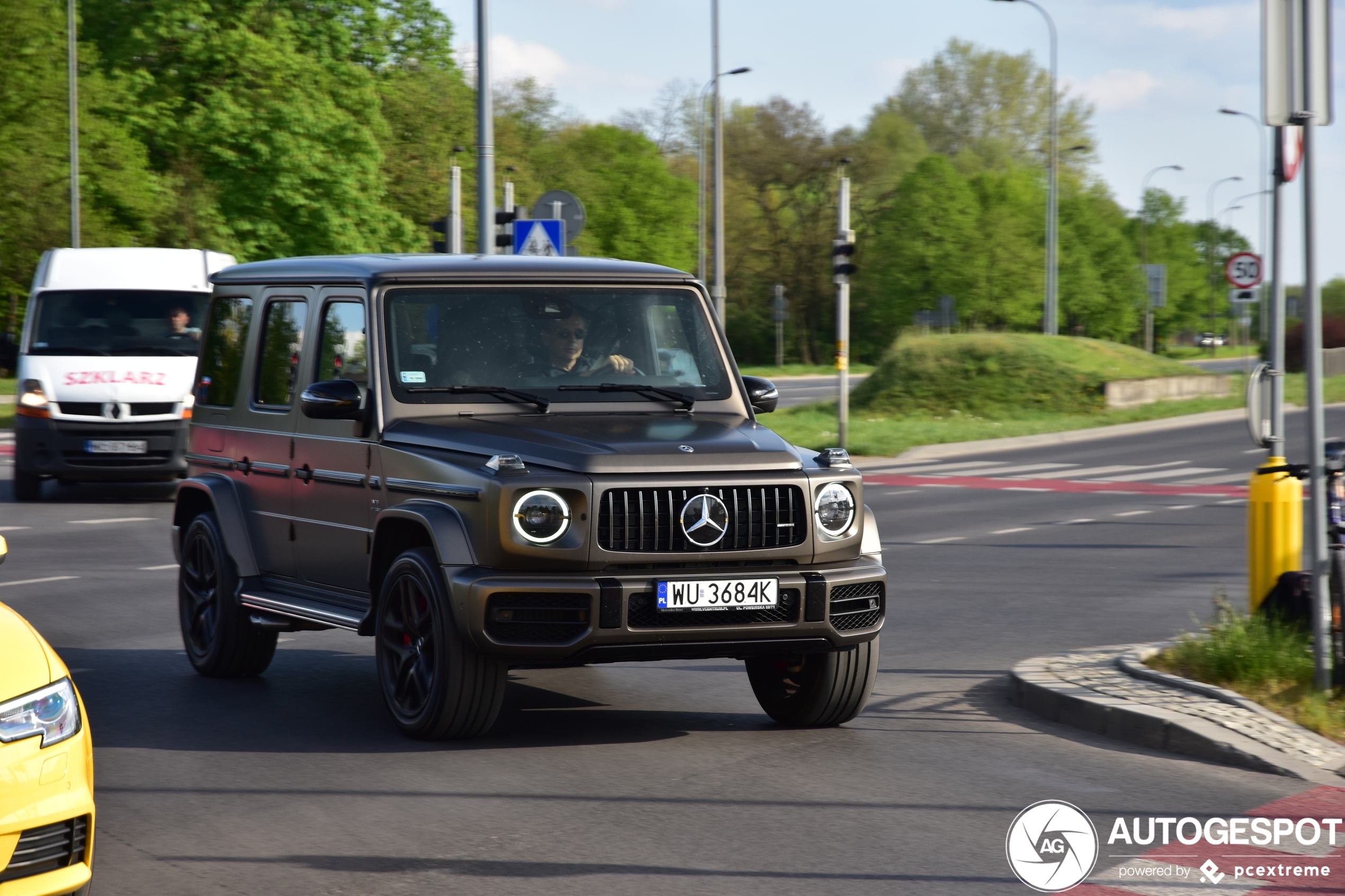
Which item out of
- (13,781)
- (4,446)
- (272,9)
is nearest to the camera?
(13,781)

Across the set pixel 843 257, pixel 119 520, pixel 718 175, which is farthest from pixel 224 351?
pixel 718 175

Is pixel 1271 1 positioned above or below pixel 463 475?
above

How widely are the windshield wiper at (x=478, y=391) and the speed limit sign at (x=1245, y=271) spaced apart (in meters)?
32.2

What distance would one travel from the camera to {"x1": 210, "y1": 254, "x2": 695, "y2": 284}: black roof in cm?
748

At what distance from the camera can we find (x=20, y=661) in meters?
4.44

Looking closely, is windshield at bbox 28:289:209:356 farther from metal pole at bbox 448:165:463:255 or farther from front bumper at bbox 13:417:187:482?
metal pole at bbox 448:165:463:255

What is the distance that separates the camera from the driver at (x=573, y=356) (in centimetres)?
743

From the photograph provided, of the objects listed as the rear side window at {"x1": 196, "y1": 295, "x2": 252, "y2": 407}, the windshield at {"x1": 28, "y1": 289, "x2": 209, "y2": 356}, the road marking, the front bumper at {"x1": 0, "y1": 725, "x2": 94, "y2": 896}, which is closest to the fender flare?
the rear side window at {"x1": 196, "y1": 295, "x2": 252, "y2": 407}

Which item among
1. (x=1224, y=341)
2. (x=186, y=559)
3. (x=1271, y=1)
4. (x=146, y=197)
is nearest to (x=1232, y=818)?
(x=1271, y=1)

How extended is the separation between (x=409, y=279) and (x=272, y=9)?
43.9 meters

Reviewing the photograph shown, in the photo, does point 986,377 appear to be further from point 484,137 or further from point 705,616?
point 705,616

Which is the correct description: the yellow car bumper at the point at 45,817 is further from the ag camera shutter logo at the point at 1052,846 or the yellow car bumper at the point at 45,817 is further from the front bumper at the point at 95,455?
the front bumper at the point at 95,455

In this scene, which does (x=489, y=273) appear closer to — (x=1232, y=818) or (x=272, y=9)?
(x=1232, y=818)

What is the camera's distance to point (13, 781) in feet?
13.6
